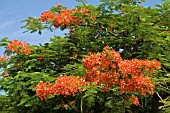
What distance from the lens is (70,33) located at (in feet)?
38.1

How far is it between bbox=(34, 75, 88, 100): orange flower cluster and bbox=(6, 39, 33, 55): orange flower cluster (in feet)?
9.71

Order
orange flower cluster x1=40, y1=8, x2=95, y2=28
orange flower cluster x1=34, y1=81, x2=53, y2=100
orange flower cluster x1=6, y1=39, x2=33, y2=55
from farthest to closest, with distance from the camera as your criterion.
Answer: orange flower cluster x1=6, y1=39, x2=33, y2=55
orange flower cluster x1=40, y1=8, x2=95, y2=28
orange flower cluster x1=34, y1=81, x2=53, y2=100

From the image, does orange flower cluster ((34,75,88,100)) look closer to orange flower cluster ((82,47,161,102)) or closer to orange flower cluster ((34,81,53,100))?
orange flower cluster ((34,81,53,100))

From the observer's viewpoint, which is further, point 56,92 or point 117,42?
point 117,42

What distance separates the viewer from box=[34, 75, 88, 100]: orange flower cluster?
831cm

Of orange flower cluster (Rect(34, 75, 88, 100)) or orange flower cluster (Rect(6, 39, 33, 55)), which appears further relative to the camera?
orange flower cluster (Rect(6, 39, 33, 55))

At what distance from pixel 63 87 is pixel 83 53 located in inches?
115

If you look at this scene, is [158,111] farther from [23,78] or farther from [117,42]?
[23,78]

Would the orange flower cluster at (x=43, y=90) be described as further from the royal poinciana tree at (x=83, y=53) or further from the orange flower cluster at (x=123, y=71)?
the orange flower cluster at (x=123, y=71)

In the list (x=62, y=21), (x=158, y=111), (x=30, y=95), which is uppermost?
(x=62, y=21)

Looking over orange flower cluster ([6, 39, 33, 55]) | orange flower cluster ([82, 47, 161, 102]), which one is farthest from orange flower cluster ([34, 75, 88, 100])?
orange flower cluster ([6, 39, 33, 55])

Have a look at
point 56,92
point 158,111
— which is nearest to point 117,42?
point 158,111

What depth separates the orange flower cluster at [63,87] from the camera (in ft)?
27.3

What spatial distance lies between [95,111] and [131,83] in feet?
11.6
